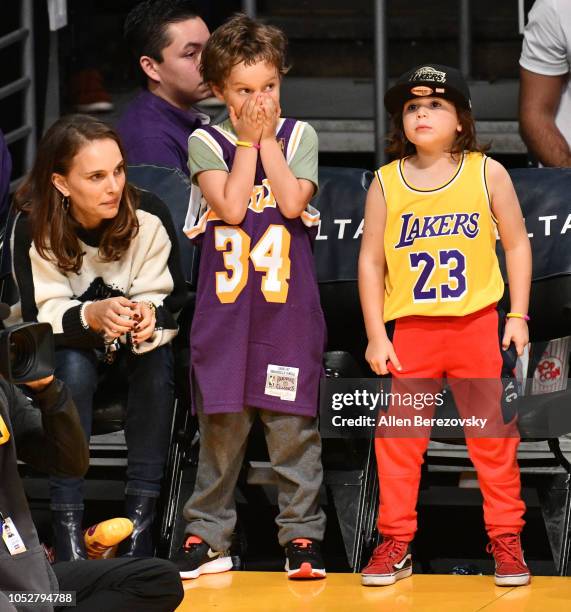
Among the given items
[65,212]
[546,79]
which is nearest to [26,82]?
[65,212]

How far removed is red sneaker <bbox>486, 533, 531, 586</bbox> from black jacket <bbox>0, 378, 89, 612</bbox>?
3.90 feet

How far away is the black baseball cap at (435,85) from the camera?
12.7 ft

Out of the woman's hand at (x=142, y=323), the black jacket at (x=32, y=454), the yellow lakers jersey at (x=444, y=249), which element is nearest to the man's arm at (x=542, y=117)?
the yellow lakers jersey at (x=444, y=249)

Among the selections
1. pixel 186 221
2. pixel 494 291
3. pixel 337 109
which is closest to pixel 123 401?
pixel 186 221

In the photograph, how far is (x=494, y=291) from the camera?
12.5 feet

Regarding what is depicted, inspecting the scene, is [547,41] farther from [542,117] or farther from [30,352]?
[30,352]

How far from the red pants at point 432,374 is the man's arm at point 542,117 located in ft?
3.95

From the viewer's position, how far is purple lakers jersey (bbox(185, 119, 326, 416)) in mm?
3863

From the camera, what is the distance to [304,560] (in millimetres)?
3820

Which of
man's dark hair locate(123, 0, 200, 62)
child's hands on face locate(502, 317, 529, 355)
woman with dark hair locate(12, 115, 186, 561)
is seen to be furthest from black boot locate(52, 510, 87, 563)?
man's dark hair locate(123, 0, 200, 62)

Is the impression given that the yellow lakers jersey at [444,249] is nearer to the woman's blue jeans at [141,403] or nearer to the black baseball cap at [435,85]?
the black baseball cap at [435,85]

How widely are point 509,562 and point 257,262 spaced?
3.34 feet

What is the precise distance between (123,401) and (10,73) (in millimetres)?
2621

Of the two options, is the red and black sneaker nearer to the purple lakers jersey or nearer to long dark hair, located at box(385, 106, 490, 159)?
the purple lakers jersey
